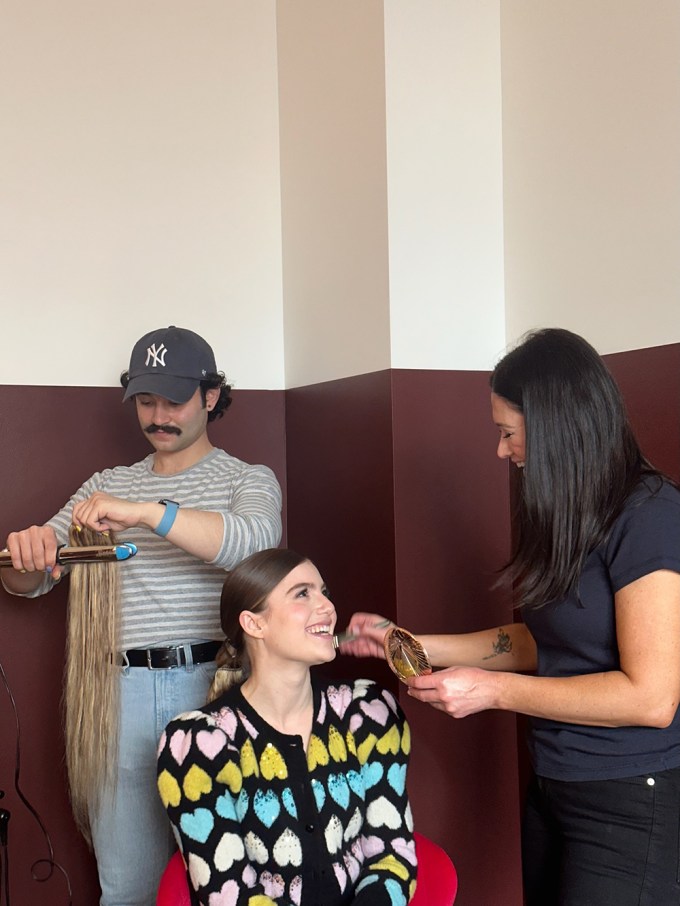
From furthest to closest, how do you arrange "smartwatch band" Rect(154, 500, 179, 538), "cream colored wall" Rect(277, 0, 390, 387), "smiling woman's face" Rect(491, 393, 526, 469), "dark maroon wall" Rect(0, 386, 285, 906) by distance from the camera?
1. "dark maroon wall" Rect(0, 386, 285, 906)
2. "cream colored wall" Rect(277, 0, 390, 387)
3. "smartwatch band" Rect(154, 500, 179, 538)
4. "smiling woman's face" Rect(491, 393, 526, 469)

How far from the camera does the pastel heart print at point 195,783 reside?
1.72 m

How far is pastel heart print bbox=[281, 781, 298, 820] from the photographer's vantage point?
1.73 metres

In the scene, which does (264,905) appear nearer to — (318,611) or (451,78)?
(318,611)

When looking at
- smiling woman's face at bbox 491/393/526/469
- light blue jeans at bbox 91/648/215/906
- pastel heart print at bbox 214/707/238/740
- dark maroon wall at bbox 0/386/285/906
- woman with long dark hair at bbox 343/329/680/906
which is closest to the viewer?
woman with long dark hair at bbox 343/329/680/906

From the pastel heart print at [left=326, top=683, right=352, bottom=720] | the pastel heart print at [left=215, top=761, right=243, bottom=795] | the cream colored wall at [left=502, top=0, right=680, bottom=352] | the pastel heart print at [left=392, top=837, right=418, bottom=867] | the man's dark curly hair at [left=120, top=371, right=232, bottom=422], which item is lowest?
the pastel heart print at [left=392, top=837, right=418, bottom=867]

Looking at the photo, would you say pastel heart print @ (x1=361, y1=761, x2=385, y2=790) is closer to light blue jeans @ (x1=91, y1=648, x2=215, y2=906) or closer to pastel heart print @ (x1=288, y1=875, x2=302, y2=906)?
pastel heart print @ (x1=288, y1=875, x2=302, y2=906)

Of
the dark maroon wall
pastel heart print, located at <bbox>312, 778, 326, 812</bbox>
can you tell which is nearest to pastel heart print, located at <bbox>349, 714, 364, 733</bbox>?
pastel heart print, located at <bbox>312, 778, 326, 812</bbox>

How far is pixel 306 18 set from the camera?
9.05 feet

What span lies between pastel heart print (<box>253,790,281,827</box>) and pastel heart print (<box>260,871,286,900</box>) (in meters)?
0.09

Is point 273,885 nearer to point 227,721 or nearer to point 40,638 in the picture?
point 227,721

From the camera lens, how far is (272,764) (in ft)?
5.77

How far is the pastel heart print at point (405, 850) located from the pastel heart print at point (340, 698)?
0.24 meters

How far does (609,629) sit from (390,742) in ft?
1.81

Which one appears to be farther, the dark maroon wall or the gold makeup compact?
the dark maroon wall
